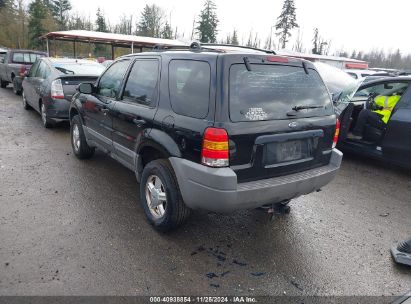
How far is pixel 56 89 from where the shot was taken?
6992mm

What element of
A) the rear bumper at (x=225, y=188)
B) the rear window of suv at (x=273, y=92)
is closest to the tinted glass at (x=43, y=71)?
the rear bumper at (x=225, y=188)

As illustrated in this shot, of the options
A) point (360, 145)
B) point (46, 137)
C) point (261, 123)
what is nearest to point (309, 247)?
point (261, 123)

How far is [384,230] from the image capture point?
148 inches

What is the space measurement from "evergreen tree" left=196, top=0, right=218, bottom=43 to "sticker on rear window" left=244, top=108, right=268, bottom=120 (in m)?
62.0

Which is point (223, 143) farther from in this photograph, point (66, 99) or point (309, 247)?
point (66, 99)

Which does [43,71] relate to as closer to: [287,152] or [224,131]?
[224,131]

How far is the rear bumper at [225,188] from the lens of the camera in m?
2.72

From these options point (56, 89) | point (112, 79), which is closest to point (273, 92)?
point (112, 79)

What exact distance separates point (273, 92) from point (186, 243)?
1725mm

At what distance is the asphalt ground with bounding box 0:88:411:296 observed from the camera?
270 cm

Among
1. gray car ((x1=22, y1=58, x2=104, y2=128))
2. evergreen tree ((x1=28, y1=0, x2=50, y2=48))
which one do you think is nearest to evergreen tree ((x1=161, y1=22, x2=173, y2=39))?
evergreen tree ((x1=28, y1=0, x2=50, y2=48))

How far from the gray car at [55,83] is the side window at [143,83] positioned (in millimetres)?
3727

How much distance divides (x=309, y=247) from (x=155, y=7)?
77.6 meters

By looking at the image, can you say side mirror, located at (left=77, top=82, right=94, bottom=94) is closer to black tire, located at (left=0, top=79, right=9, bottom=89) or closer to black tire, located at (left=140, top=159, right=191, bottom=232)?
black tire, located at (left=140, top=159, right=191, bottom=232)
